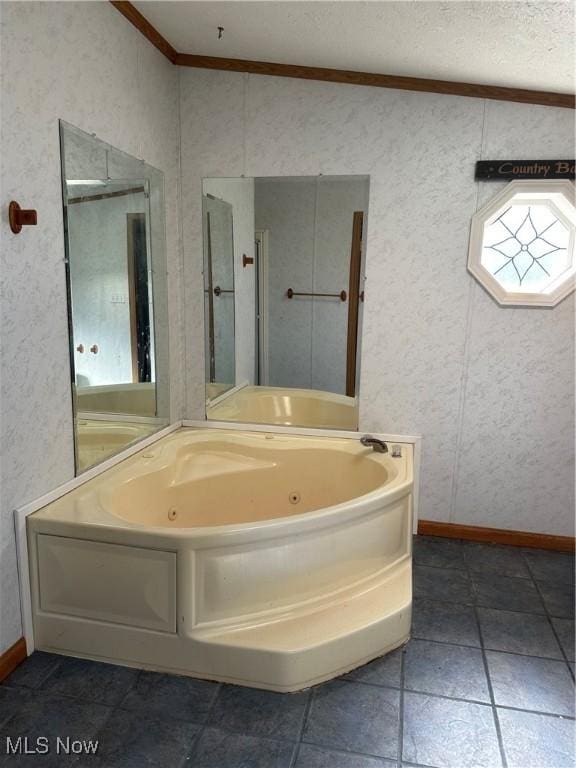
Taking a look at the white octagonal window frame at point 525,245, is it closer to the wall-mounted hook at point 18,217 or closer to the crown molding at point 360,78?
the crown molding at point 360,78

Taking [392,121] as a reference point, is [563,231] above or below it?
below

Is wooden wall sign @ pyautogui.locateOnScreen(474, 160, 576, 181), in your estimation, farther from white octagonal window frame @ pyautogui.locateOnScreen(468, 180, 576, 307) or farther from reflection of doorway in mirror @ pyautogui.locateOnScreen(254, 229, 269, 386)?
reflection of doorway in mirror @ pyautogui.locateOnScreen(254, 229, 269, 386)

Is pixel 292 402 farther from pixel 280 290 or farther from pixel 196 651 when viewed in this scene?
pixel 196 651

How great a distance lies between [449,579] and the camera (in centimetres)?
254

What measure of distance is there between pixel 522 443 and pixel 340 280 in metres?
1.24

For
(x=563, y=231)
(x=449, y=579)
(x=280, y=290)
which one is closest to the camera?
(x=449, y=579)

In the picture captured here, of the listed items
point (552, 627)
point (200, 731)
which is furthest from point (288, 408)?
point (200, 731)

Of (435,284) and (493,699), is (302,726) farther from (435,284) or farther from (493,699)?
(435,284)

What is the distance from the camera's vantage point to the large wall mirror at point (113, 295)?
211cm

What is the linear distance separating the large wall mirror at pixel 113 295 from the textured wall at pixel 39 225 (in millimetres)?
75

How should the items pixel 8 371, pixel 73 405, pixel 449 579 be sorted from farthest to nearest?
1. pixel 449 579
2. pixel 73 405
3. pixel 8 371

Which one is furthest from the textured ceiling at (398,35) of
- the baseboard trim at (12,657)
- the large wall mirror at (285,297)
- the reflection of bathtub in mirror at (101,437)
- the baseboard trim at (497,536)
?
the baseboard trim at (12,657)

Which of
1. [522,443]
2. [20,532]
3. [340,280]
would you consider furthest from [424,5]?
[20,532]

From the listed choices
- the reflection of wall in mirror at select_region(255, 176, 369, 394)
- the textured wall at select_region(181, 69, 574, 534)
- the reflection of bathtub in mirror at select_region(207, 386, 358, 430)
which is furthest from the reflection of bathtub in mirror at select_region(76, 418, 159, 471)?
the textured wall at select_region(181, 69, 574, 534)
